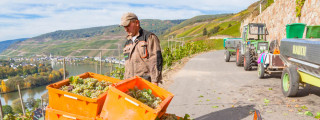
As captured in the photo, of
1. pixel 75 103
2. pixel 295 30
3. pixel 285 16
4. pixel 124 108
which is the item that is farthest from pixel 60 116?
pixel 285 16

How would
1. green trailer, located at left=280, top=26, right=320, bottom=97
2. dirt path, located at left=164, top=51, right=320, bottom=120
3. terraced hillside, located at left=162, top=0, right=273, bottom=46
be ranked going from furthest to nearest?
1. terraced hillside, located at left=162, top=0, right=273, bottom=46
2. dirt path, located at left=164, top=51, right=320, bottom=120
3. green trailer, located at left=280, top=26, right=320, bottom=97

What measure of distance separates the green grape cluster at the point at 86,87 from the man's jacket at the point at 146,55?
58cm

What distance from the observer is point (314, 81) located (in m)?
4.98

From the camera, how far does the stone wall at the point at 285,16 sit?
11.7 meters

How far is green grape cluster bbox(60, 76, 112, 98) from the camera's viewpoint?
9.80ft

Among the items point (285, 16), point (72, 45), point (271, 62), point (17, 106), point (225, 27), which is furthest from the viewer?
point (72, 45)

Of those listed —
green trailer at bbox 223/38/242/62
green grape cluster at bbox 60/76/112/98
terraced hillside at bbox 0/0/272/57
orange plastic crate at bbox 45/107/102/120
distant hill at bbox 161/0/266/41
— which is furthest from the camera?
distant hill at bbox 161/0/266/41

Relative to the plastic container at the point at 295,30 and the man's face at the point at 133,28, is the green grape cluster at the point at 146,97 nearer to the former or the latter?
the man's face at the point at 133,28

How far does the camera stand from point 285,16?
16.3 m

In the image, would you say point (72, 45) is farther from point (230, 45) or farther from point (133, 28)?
point (133, 28)

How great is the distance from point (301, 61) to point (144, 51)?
3959mm

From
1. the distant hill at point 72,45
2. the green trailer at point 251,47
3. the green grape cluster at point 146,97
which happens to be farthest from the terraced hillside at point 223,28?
the green grape cluster at point 146,97

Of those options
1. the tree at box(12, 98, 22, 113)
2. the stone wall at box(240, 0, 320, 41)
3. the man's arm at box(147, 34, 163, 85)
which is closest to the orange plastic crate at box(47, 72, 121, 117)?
the man's arm at box(147, 34, 163, 85)

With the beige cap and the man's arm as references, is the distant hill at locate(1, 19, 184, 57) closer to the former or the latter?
the beige cap
